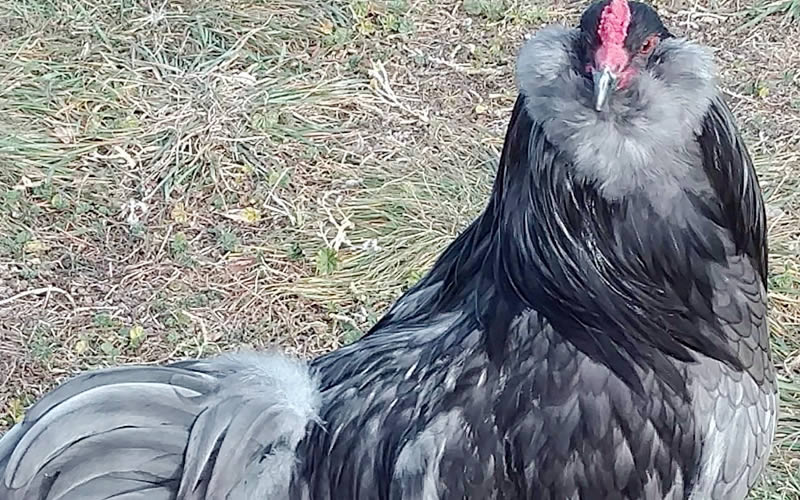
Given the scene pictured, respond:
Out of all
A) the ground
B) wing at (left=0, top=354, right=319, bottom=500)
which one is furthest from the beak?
the ground

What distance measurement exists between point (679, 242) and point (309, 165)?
2.54 metres

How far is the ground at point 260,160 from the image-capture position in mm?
3977

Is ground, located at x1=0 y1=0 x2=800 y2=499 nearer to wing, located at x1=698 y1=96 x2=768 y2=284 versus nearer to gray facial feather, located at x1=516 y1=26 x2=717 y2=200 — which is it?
wing, located at x1=698 y1=96 x2=768 y2=284

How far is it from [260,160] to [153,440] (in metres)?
2.35

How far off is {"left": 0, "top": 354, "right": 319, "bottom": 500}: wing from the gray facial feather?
30.2 inches

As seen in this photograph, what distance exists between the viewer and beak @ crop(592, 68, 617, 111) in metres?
2.00

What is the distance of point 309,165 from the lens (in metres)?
4.55

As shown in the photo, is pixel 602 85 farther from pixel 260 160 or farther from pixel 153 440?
pixel 260 160

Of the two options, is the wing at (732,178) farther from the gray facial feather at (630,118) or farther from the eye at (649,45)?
the eye at (649,45)

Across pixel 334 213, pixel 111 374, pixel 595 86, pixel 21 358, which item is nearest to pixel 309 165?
pixel 334 213

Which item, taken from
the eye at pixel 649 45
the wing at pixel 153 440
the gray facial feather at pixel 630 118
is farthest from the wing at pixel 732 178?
the wing at pixel 153 440

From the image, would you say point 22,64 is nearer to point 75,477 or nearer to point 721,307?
point 75,477

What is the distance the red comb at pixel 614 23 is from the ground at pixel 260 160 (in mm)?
1856

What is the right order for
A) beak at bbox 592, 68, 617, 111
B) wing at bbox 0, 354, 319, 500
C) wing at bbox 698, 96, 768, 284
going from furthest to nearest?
wing at bbox 0, 354, 319, 500, wing at bbox 698, 96, 768, 284, beak at bbox 592, 68, 617, 111
